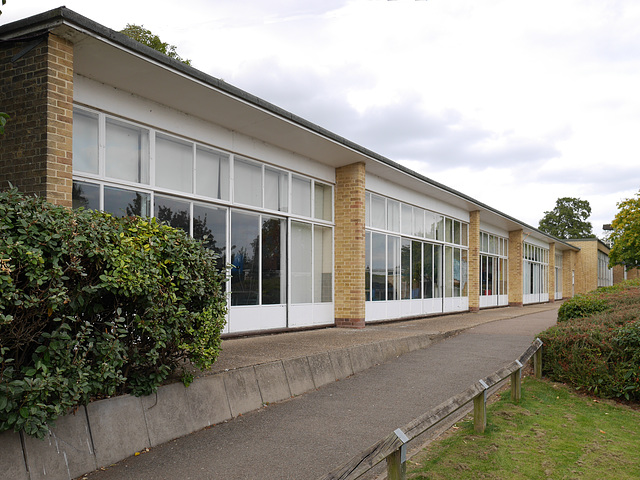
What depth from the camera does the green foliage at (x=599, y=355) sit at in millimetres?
8102

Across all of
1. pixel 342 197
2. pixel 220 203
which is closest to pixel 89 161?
pixel 220 203

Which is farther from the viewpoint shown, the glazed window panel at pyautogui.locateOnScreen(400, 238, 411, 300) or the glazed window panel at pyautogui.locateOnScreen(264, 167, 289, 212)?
the glazed window panel at pyautogui.locateOnScreen(400, 238, 411, 300)

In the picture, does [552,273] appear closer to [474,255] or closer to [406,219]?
[474,255]

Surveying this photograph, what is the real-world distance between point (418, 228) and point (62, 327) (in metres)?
15.6

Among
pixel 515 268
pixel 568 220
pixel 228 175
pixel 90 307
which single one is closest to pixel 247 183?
pixel 228 175

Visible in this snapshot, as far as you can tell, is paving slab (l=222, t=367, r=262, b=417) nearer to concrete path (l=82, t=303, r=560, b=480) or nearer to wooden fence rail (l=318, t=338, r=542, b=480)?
concrete path (l=82, t=303, r=560, b=480)

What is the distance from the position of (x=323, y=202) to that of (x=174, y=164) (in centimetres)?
507

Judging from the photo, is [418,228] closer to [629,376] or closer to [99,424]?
[629,376]

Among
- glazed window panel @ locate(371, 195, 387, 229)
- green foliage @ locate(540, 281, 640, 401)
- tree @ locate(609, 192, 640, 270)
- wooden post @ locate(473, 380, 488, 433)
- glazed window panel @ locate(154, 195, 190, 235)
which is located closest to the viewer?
wooden post @ locate(473, 380, 488, 433)

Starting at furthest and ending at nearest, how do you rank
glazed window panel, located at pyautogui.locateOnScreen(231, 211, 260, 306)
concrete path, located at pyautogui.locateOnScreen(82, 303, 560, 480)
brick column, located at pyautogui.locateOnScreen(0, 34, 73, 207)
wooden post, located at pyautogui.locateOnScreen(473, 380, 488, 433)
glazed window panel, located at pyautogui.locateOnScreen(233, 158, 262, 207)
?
glazed window panel, located at pyautogui.locateOnScreen(233, 158, 262, 207)
glazed window panel, located at pyautogui.locateOnScreen(231, 211, 260, 306)
brick column, located at pyautogui.locateOnScreen(0, 34, 73, 207)
wooden post, located at pyautogui.locateOnScreen(473, 380, 488, 433)
concrete path, located at pyautogui.locateOnScreen(82, 303, 560, 480)

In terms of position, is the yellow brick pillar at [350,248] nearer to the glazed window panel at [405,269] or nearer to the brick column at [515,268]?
the glazed window panel at [405,269]

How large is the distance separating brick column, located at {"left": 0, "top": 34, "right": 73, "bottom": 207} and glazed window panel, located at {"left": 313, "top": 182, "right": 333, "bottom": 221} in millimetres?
7253

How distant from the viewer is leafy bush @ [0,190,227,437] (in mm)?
4223

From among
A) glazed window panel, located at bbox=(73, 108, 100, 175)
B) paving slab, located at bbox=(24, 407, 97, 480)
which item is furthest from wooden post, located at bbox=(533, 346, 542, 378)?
glazed window panel, located at bbox=(73, 108, 100, 175)
